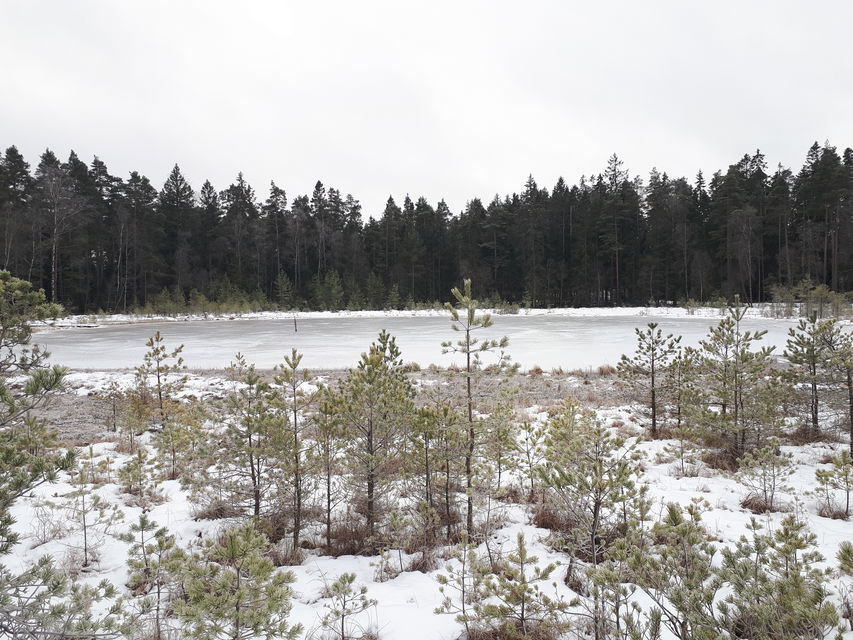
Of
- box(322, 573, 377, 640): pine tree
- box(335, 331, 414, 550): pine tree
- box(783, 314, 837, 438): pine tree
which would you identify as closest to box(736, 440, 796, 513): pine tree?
box(783, 314, 837, 438): pine tree

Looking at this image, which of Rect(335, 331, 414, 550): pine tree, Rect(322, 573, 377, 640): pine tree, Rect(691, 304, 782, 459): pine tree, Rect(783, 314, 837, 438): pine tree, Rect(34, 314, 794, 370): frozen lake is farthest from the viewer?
Rect(34, 314, 794, 370): frozen lake

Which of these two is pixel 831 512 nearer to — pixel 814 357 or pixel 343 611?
pixel 814 357

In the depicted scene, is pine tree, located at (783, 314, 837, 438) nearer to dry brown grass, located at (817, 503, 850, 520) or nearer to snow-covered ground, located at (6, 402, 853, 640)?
snow-covered ground, located at (6, 402, 853, 640)

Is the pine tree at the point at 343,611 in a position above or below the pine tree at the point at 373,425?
below

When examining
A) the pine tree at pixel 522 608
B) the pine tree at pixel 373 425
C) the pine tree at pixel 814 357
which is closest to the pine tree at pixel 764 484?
the pine tree at pixel 814 357

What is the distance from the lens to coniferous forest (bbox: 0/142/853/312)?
135ft

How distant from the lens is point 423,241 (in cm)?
6338

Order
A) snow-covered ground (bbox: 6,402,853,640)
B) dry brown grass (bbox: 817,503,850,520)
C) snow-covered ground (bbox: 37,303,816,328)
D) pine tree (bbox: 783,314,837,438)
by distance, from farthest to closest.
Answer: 1. snow-covered ground (bbox: 37,303,816,328)
2. pine tree (bbox: 783,314,837,438)
3. dry brown grass (bbox: 817,503,850,520)
4. snow-covered ground (bbox: 6,402,853,640)

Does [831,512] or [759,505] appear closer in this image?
[831,512]

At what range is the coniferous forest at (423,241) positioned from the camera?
4125cm

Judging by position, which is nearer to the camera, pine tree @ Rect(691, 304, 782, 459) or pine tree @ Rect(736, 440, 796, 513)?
pine tree @ Rect(736, 440, 796, 513)

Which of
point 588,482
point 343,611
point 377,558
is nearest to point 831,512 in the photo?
point 588,482

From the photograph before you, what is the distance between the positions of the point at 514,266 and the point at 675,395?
174 ft

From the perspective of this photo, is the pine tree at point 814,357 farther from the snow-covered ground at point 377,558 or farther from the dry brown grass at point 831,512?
the dry brown grass at point 831,512
